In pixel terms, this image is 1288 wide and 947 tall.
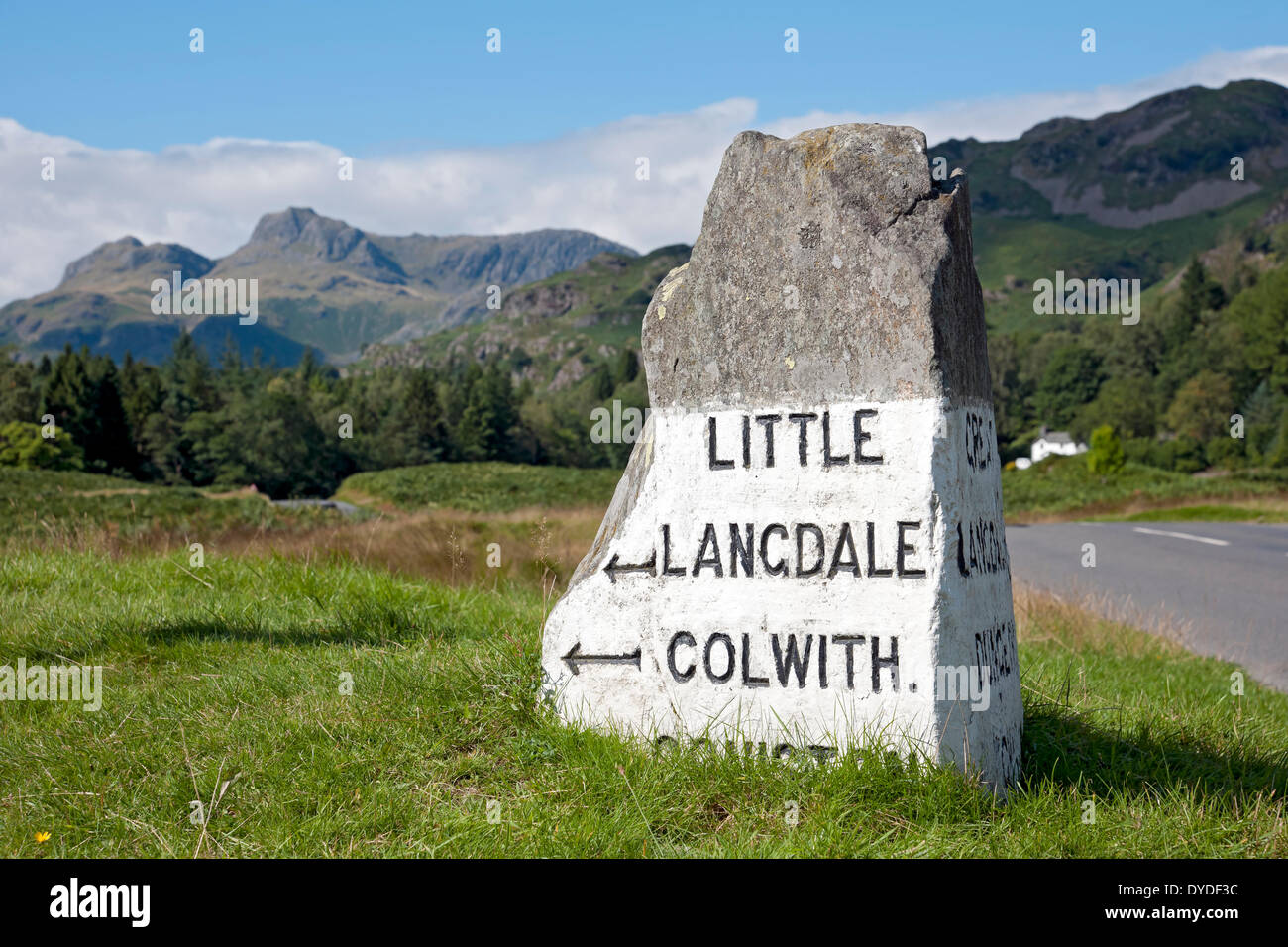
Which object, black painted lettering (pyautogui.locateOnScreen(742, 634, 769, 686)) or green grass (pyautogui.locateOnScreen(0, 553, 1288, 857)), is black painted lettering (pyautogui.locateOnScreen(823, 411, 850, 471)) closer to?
black painted lettering (pyautogui.locateOnScreen(742, 634, 769, 686))

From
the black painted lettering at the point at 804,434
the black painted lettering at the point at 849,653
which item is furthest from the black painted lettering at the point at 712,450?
the black painted lettering at the point at 849,653

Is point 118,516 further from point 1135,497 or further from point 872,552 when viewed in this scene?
point 1135,497

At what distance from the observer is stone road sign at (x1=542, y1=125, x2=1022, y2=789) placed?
3.60m

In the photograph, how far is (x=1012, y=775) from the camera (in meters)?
3.82

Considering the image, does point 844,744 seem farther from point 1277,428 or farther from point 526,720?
point 1277,428

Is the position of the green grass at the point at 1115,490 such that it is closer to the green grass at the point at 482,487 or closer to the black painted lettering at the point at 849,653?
the green grass at the point at 482,487

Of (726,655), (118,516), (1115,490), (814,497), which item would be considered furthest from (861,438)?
(1115,490)

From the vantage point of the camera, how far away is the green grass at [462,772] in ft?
10.6

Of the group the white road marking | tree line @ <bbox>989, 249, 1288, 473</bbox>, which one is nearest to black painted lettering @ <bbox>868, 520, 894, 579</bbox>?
the white road marking

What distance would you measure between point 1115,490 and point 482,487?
31.0 meters

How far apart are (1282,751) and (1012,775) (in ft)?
6.07

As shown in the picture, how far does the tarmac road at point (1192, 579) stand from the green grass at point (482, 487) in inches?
924

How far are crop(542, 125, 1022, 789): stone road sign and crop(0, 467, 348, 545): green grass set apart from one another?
6409 mm

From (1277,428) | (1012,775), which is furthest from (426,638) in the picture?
(1277,428)
